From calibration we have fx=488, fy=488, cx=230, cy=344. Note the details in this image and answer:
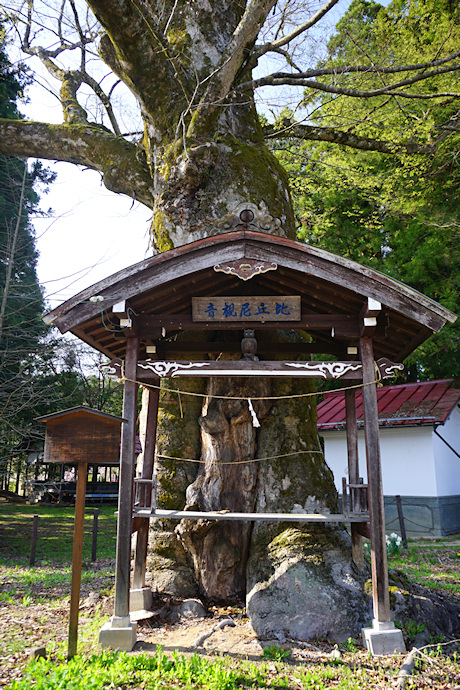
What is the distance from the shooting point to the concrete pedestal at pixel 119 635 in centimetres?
493

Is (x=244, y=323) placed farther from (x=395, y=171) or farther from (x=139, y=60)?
(x=395, y=171)

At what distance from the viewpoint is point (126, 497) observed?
5.41 metres

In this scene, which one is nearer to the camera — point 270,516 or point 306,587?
point 270,516

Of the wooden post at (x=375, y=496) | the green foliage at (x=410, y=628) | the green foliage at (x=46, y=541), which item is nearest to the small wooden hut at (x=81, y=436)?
the wooden post at (x=375, y=496)

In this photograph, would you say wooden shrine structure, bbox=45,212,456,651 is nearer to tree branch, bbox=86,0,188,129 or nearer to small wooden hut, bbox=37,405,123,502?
small wooden hut, bbox=37,405,123,502

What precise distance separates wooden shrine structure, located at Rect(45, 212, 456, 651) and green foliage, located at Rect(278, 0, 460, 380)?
4630 mm

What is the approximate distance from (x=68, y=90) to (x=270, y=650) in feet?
37.0

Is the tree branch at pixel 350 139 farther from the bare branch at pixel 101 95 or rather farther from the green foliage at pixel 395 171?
the bare branch at pixel 101 95

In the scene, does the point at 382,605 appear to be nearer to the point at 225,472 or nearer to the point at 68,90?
the point at 225,472

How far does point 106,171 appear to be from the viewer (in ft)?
30.6

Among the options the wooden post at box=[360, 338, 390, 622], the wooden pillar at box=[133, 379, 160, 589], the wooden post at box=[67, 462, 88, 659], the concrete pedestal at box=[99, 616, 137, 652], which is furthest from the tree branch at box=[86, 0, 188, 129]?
the concrete pedestal at box=[99, 616, 137, 652]

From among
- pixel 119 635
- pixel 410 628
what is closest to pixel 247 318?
pixel 119 635

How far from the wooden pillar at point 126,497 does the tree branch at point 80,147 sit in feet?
15.8

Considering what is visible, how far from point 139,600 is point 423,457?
10.5 metres
